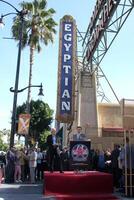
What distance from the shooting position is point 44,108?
162 ft

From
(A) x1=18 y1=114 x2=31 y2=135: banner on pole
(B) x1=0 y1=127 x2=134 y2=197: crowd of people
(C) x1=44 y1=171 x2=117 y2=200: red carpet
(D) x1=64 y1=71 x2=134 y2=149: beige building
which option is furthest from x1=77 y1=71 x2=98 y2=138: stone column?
(C) x1=44 y1=171 x2=117 y2=200: red carpet

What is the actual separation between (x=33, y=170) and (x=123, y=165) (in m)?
7.42

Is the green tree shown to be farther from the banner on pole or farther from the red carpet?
the red carpet

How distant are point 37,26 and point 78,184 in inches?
902

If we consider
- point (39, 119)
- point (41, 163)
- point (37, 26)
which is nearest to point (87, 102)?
point (41, 163)

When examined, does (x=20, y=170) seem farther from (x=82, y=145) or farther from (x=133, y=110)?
(x=133, y=110)

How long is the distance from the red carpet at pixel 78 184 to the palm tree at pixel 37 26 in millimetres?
20853

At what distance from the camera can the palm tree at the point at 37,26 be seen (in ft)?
113

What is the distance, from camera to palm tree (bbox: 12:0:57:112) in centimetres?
3438

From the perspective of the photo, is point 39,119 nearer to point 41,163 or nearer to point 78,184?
point 41,163

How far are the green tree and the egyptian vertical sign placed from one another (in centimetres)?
2142

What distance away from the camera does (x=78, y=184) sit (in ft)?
43.9

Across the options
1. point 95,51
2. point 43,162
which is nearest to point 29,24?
point 95,51

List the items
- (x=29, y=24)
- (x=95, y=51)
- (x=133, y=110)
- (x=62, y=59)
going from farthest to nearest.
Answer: (x=29, y=24)
(x=62, y=59)
(x=95, y=51)
(x=133, y=110)
